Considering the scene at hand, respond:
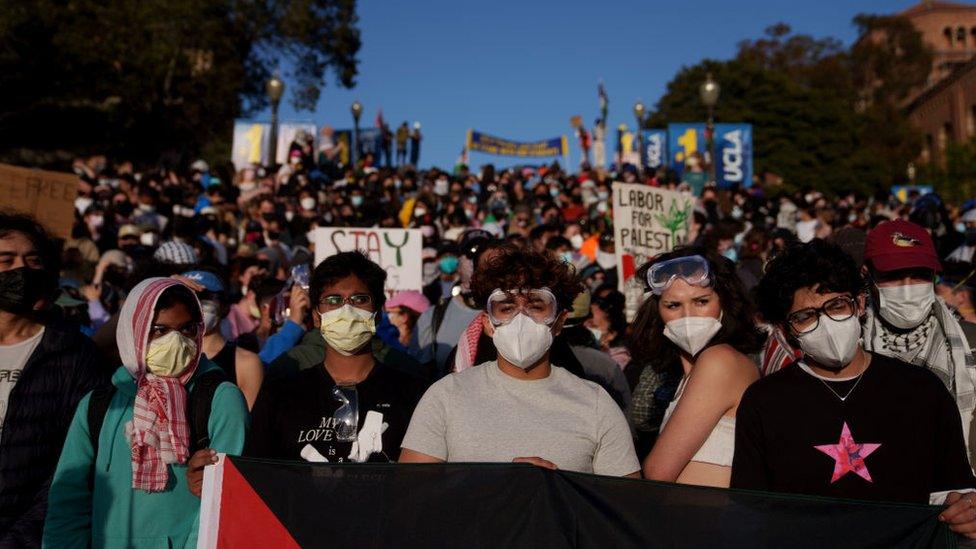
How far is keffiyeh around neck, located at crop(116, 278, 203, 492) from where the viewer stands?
3.75 m

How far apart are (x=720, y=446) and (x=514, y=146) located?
2092 inches

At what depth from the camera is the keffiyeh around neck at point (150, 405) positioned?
12.3 ft

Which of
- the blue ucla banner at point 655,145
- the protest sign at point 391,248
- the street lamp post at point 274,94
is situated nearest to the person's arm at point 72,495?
the protest sign at point 391,248

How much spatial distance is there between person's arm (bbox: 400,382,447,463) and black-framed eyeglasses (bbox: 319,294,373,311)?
100cm

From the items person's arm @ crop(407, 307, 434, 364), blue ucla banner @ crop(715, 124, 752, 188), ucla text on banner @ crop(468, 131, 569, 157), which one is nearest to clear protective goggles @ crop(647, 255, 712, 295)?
person's arm @ crop(407, 307, 434, 364)

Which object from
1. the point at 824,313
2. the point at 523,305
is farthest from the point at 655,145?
the point at 824,313

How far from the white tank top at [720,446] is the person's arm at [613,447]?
26cm

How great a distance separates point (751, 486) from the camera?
3.46 meters

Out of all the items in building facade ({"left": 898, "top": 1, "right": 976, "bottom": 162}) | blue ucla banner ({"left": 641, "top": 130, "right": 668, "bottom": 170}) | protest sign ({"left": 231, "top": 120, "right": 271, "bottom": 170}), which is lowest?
protest sign ({"left": 231, "top": 120, "right": 271, "bottom": 170})

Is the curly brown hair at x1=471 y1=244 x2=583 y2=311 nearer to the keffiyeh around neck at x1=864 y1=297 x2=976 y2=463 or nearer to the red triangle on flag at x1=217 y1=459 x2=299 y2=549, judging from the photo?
the red triangle on flag at x1=217 y1=459 x2=299 y2=549

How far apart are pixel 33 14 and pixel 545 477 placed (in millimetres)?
33315

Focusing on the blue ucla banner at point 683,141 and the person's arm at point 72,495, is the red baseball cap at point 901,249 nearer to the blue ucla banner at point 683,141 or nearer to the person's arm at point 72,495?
the person's arm at point 72,495

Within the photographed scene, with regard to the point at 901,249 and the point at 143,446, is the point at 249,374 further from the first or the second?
the point at 901,249

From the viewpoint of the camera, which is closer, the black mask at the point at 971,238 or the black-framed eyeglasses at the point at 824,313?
the black-framed eyeglasses at the point at 824,313
